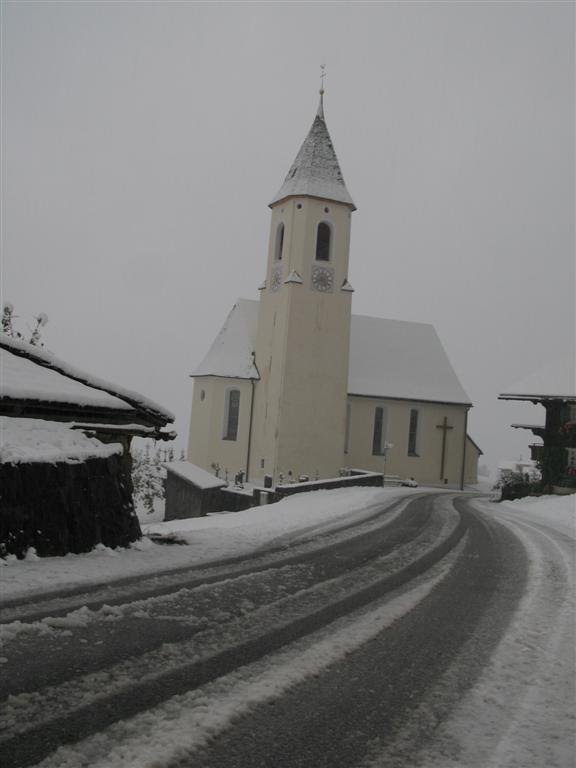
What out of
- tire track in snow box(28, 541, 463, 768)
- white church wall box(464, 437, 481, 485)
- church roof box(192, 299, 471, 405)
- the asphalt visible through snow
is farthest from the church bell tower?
tire track in snow box(28, 541, 463, 768)

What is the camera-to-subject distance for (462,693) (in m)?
4.89

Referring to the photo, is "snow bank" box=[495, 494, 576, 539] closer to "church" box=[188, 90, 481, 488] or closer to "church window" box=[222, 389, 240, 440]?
"church" box=[188, 90, 481, 488]

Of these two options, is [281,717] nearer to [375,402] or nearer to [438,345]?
[375,402]

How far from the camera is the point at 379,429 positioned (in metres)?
41.9

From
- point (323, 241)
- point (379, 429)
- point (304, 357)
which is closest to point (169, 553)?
point (304, 357)

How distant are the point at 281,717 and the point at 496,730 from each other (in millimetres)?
1358

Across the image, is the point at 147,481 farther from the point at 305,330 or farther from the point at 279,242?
the point at 279,242

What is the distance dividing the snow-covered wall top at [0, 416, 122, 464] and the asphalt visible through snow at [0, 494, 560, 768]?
2.27 meters

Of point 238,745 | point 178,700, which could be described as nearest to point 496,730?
point 238,745

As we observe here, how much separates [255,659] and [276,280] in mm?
34189

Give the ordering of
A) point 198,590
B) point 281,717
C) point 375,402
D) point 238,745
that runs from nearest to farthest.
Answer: point 238,745 < point 281,717 < point 198,590 < point 375,402

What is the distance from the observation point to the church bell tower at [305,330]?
120ft

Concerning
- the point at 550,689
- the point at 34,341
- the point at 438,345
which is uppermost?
the point at 438,345

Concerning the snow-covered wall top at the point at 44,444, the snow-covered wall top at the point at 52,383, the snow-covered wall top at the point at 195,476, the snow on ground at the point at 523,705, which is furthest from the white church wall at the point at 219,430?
the snow on ground at the point at 523,705
